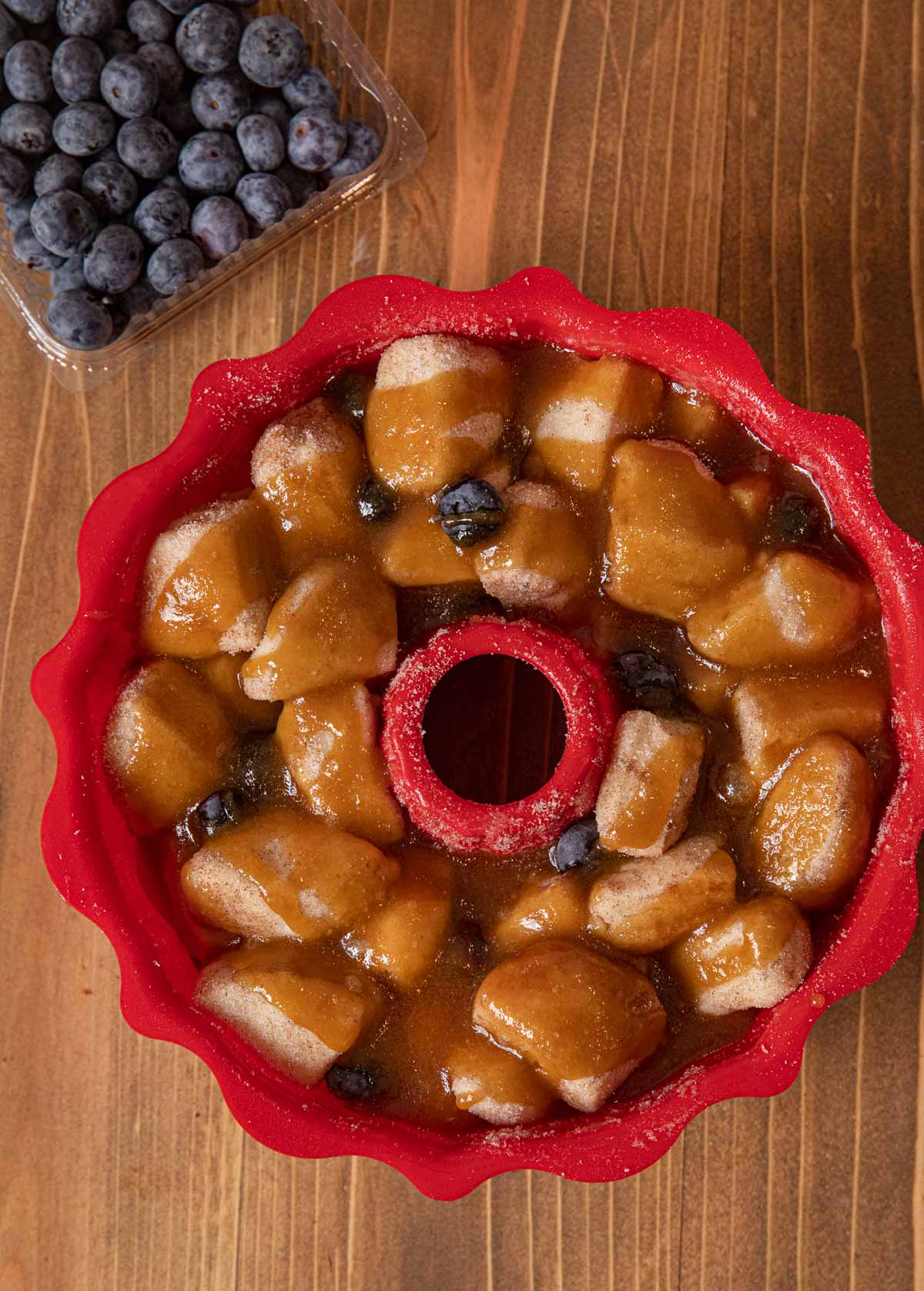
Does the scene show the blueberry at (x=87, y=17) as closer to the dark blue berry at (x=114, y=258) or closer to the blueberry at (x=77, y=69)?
the blueberry at (x=77, y=69)

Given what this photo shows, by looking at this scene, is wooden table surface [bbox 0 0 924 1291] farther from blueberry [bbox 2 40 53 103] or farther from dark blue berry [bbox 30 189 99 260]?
blueberry [bbox 2 40 53 103]

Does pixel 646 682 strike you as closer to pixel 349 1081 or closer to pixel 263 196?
pixel 349 1081

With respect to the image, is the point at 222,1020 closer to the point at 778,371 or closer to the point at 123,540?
the point at 123,540

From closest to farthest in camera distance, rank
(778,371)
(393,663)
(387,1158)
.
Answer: (387,1158)
(393,663)
(778,371)

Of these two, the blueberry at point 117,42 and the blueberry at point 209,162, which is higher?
the blueberry at point 117,42

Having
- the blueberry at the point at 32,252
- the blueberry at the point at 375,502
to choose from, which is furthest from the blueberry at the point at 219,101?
the blueberry at the point at 375,502

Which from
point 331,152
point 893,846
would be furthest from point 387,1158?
point 331,152
